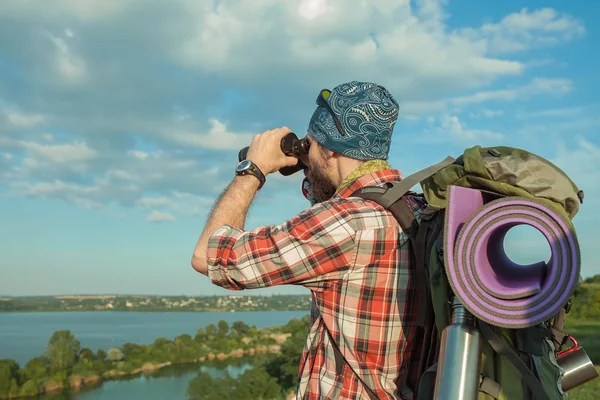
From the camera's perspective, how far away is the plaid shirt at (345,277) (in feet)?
5.69

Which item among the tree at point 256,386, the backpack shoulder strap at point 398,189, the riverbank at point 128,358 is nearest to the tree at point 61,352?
the riverbank at point 128,358

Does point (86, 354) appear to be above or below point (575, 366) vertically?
below

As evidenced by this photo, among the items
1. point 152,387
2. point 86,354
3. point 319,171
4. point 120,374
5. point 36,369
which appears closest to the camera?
point 319,171

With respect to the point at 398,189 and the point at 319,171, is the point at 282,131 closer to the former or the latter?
the point at 319,171

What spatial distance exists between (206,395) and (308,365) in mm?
33306

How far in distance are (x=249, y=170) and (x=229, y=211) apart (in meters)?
0.21

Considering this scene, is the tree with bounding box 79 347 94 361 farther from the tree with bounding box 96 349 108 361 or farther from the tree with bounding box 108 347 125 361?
the tree with bounding box 108 347 125 361

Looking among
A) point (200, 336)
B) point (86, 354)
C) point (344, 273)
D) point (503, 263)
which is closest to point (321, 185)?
point (344, 273)

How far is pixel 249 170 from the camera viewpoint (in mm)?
2107

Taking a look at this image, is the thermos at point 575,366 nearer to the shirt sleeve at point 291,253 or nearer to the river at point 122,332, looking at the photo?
the shirt sleeve at point 291,253

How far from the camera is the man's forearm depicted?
1852 mm

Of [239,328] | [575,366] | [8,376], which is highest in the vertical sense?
[575,366]

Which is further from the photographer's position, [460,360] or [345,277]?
[345,277]

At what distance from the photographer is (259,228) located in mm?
1820
